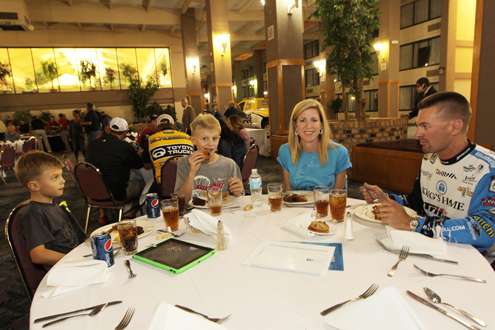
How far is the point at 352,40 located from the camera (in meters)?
5.61

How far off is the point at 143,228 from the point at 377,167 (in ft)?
14.0

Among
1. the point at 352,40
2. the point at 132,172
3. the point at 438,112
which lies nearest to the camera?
the point at 438,112

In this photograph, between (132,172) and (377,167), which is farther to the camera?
(377,167)

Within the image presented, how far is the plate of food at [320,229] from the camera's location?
1.40m

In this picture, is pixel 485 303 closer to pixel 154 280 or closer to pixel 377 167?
pixel 154 280

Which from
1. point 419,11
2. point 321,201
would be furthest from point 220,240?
point 419,11

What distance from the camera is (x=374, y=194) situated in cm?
160

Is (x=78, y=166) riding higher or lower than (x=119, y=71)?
lower

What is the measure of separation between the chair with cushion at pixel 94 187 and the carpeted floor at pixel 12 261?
0.88m

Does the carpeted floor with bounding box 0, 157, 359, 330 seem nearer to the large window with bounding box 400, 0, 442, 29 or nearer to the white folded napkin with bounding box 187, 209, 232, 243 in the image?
the white folded napkin with bounding box 187, 209, 232, 243

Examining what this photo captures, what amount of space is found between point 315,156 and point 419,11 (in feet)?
42.6

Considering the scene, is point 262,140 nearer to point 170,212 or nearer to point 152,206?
point 152,206

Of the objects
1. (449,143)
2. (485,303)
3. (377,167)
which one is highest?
(449,143)

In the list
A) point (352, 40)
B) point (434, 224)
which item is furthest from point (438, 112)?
point (352, 40)
